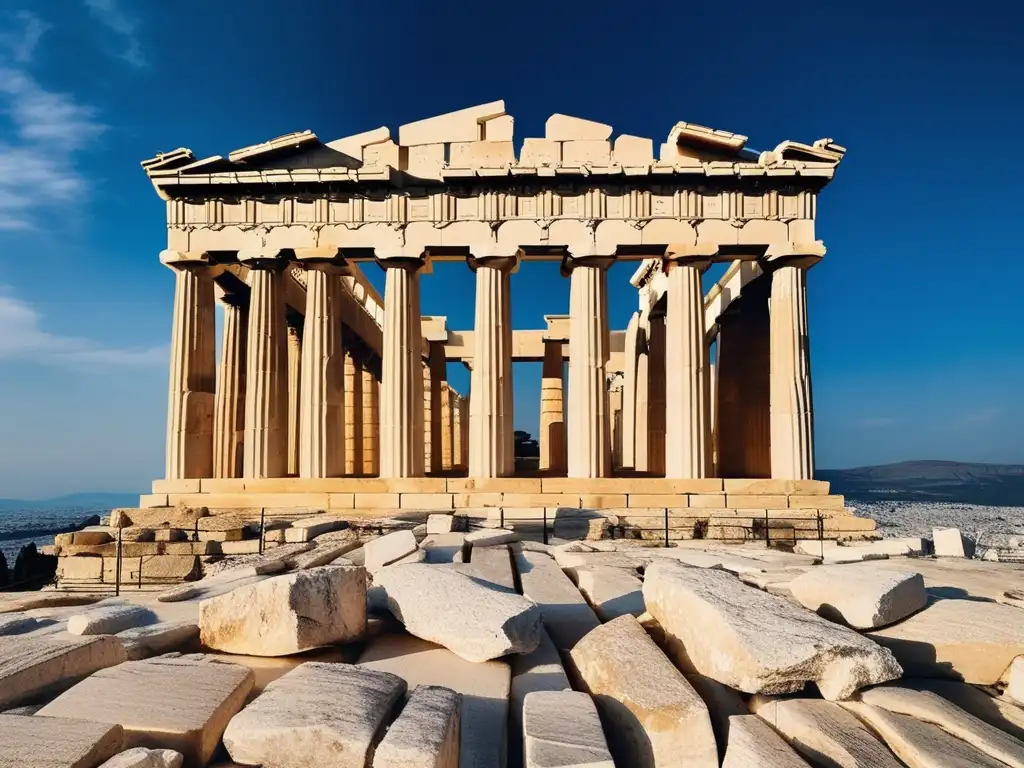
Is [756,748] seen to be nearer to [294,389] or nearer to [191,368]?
[191,368]

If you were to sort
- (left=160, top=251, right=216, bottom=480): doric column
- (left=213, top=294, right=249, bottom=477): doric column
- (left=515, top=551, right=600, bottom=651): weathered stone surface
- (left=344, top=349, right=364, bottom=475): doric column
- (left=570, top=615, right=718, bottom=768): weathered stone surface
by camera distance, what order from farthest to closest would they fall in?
(left=344, top=349, right=364, bottom=475): doric column, (left=213, top=294, right=249, bottom=477): doric column, (left=160, top=251, right=216, bottom=480): doric column, (left=515, top=551, right=600, bottom=651): weathered stone surface, (left=570, top=615, right=718, bottom=768): weathered stone surface

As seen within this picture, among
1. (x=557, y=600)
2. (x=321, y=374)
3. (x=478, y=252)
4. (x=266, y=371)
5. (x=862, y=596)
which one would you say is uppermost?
(x=478, y=252)

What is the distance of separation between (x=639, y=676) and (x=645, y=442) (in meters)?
21.0

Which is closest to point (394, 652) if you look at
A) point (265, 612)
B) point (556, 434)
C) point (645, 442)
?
point (265, 612)

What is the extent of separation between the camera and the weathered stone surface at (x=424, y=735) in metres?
3.78

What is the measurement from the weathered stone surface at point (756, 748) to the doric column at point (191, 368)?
19729mm

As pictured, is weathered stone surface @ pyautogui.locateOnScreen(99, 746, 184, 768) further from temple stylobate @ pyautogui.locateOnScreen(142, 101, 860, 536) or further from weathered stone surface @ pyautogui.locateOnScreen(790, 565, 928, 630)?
temple stylobate @ pyautogui.locateOnScreen(142, 101, 860, 536)

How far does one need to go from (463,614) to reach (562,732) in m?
1.81

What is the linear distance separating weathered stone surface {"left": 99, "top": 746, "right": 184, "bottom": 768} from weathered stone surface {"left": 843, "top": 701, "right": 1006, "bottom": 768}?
168 inches

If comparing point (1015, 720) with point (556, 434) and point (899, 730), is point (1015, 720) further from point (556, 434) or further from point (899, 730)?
point (556, 434)

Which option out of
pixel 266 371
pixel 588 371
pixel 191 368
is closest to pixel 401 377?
pixel 266 371

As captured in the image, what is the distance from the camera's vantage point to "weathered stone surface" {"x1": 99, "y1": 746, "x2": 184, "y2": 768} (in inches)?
141

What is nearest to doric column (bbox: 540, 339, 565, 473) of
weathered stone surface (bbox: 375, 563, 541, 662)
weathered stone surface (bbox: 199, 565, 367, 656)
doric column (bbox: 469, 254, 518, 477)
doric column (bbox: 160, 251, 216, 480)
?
doric column (bbox: 469, 254, 518, 477)

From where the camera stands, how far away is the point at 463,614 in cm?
588
